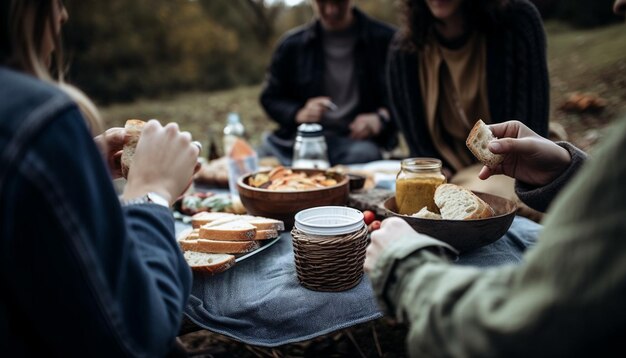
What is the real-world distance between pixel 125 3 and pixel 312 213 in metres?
12.3

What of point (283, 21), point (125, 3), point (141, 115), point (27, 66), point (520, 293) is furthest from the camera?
point (283, 21)

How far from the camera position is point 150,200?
1.17m

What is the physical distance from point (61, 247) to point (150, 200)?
1.01 ft

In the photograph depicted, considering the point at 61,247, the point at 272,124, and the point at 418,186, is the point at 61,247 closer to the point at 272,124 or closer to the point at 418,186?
the point at 418,186

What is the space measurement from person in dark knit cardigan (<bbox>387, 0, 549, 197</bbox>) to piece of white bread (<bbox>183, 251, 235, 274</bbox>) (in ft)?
5.29

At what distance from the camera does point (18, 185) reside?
0.84 m

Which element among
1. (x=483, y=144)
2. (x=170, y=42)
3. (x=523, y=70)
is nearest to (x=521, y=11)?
(x=523, y=70)

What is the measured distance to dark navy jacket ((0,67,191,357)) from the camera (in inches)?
33.1

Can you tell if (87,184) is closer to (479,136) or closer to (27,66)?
(27,66)

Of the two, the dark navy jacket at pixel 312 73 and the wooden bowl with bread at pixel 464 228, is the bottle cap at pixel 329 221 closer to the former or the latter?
the wooden bowl with bread at pixel 464 228

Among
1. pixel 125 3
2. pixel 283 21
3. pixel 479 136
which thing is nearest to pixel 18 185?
pixel 479 136

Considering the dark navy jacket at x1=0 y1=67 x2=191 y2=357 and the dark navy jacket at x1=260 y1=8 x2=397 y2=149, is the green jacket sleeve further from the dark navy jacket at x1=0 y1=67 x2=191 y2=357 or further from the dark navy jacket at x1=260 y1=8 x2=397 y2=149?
the dark navy jacket at x1=260 y1=8 x2=397 y2=149

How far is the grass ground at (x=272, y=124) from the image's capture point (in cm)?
270

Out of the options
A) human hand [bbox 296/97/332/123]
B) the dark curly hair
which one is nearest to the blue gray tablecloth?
the dark curly hair
